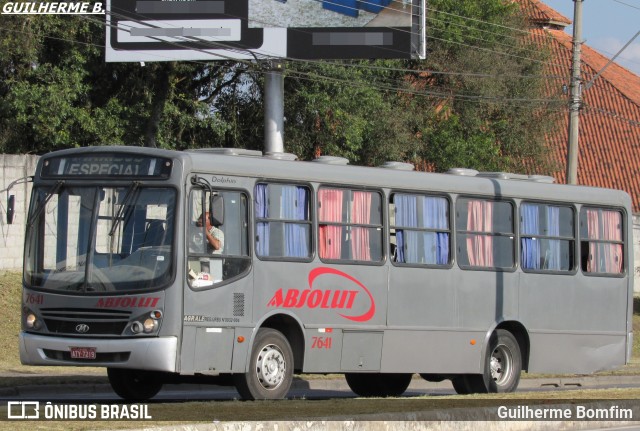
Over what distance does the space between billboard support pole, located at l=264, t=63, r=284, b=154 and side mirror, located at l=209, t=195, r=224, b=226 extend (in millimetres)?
16990

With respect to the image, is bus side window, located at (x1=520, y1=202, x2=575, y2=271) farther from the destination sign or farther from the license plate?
the license plate

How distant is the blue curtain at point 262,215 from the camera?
54.2 ft

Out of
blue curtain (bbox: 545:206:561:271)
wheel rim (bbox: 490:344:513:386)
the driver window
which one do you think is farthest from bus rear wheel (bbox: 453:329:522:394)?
the driver window

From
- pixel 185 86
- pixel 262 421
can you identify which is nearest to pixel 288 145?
pixel 185 86

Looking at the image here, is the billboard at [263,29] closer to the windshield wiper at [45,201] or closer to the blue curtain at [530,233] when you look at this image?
the blue curtain at [530,233]

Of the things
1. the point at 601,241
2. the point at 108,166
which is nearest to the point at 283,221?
the point at 108,166

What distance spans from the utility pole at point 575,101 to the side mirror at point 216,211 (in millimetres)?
16561

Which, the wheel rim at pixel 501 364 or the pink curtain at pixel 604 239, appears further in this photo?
the pink curtain at pixel 604 239

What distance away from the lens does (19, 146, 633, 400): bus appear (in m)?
15.4

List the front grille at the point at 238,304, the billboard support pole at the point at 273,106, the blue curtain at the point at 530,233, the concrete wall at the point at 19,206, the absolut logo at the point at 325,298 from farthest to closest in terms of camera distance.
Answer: the billboard support pole at the point at 273,106 < the concrete wall at the point at 19,206 < the blue curtain at the point at 530,233 < the absolut logo at the point at 325,298 < the front grille at the point at 238,304

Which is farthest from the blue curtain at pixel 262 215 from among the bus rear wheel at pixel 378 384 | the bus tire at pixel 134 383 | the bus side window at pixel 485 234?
the bus rear wheel at pixel 378 384

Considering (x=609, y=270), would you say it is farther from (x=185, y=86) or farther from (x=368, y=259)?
(x=185, y=86)

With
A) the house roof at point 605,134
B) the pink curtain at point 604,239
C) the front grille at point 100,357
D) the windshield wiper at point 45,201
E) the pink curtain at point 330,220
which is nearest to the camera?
the front grille at point 100,357

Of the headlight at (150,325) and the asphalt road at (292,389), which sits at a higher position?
the headlight at (150,325)
